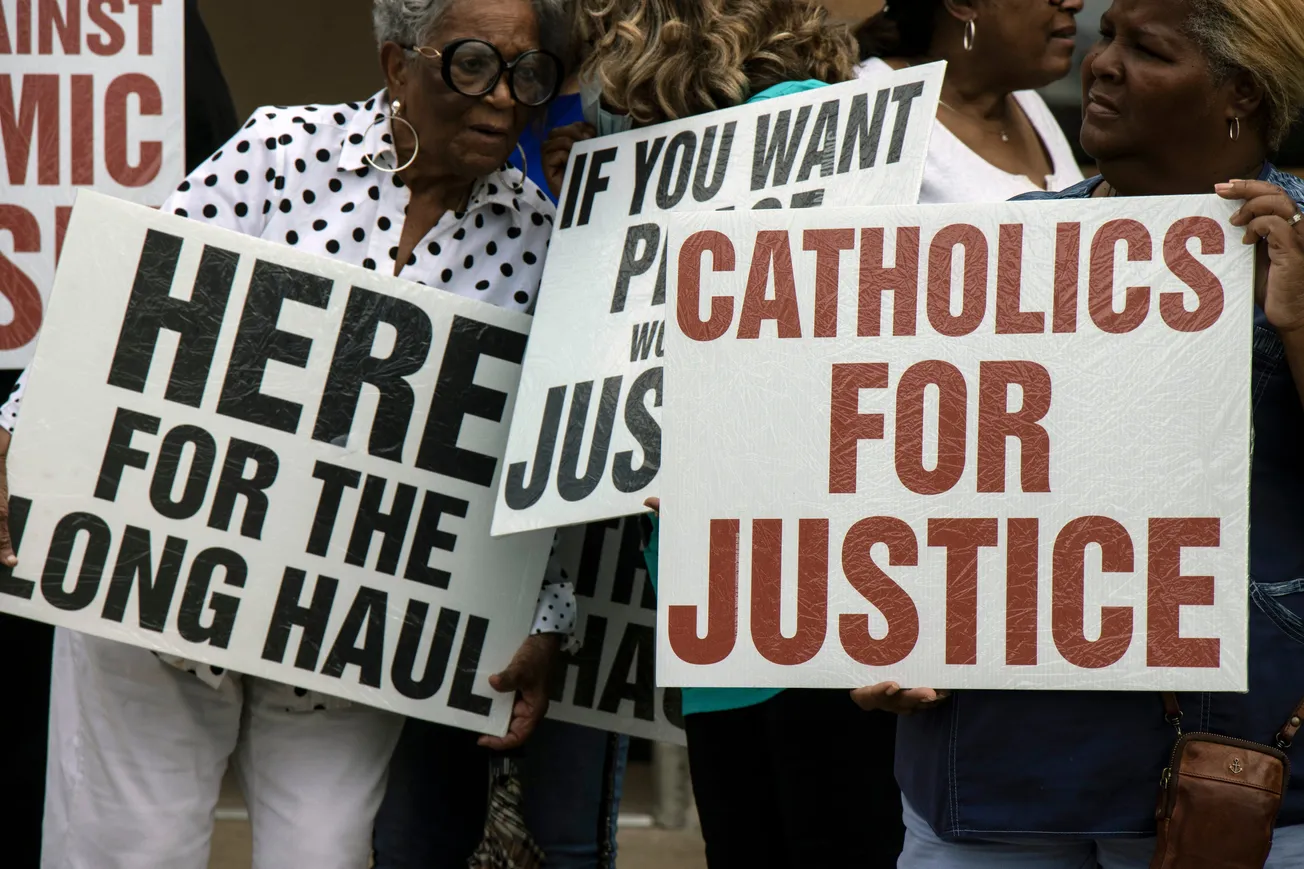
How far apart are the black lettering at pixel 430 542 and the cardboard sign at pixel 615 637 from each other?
0.31m

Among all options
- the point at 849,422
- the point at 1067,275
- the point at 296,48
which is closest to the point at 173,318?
the point at 849,422

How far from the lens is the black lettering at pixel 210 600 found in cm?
280

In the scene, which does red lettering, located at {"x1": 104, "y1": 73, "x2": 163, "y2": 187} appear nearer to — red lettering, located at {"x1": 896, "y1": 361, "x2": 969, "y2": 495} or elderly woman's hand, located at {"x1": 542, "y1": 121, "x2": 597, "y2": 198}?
elderly woman's hand, located at {"x1": 542, "y1": 121, "x2": 597, "y2": 198}

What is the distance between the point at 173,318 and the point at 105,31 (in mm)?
940

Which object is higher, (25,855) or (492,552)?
(492,552)

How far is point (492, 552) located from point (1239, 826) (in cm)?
128

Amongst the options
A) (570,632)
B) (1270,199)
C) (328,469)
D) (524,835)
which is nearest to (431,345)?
(328,469)

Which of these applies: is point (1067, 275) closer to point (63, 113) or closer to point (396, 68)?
point (396, 68)

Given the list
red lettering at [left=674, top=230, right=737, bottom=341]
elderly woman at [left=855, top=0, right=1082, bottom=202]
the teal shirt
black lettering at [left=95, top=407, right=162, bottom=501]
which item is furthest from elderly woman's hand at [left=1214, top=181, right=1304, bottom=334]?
black lettering at [left=95, top=407, right=162, bottom=501]

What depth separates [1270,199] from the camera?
82.9 inches

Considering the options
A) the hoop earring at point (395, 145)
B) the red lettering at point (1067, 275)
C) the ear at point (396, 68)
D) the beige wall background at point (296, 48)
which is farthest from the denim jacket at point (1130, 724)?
the beige wall background at point (296, 48)

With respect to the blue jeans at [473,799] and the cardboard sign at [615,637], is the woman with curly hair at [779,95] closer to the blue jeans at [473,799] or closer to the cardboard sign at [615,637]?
the cardboard sign at [615,637]

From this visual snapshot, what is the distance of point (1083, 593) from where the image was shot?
2191 mm

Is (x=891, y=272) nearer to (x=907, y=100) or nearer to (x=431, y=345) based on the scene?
(x=907, y=100)
